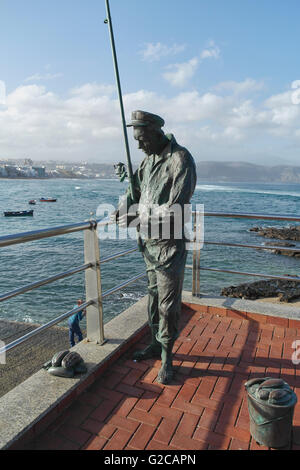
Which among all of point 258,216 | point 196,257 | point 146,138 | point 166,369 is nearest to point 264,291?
point 196,257

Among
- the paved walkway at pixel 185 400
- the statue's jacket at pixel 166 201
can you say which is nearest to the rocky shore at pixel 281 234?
the paved walkway at pixel 185 400

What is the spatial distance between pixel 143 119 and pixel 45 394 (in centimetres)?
214

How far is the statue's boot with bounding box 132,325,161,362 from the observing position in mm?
3031

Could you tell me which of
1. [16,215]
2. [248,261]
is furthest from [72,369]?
[16,215]

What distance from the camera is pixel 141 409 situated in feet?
7.85

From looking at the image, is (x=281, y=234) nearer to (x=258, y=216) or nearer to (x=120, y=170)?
(x=258, y=216)

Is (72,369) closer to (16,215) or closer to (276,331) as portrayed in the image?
(276,331)

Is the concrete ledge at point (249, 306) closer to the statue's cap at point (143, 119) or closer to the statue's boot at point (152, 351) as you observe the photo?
the statue's boot at point (152, 351)

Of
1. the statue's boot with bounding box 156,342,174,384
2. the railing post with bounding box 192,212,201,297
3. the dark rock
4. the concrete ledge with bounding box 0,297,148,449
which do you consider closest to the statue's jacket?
the statue's boot with bounding box 156,342,174,384

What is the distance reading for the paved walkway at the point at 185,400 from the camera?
2109 mm

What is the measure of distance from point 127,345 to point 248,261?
66.3 ft

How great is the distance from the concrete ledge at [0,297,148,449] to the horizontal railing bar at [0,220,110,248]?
1.12 metres

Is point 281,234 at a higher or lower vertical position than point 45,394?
lower

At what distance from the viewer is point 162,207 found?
2.41 m
